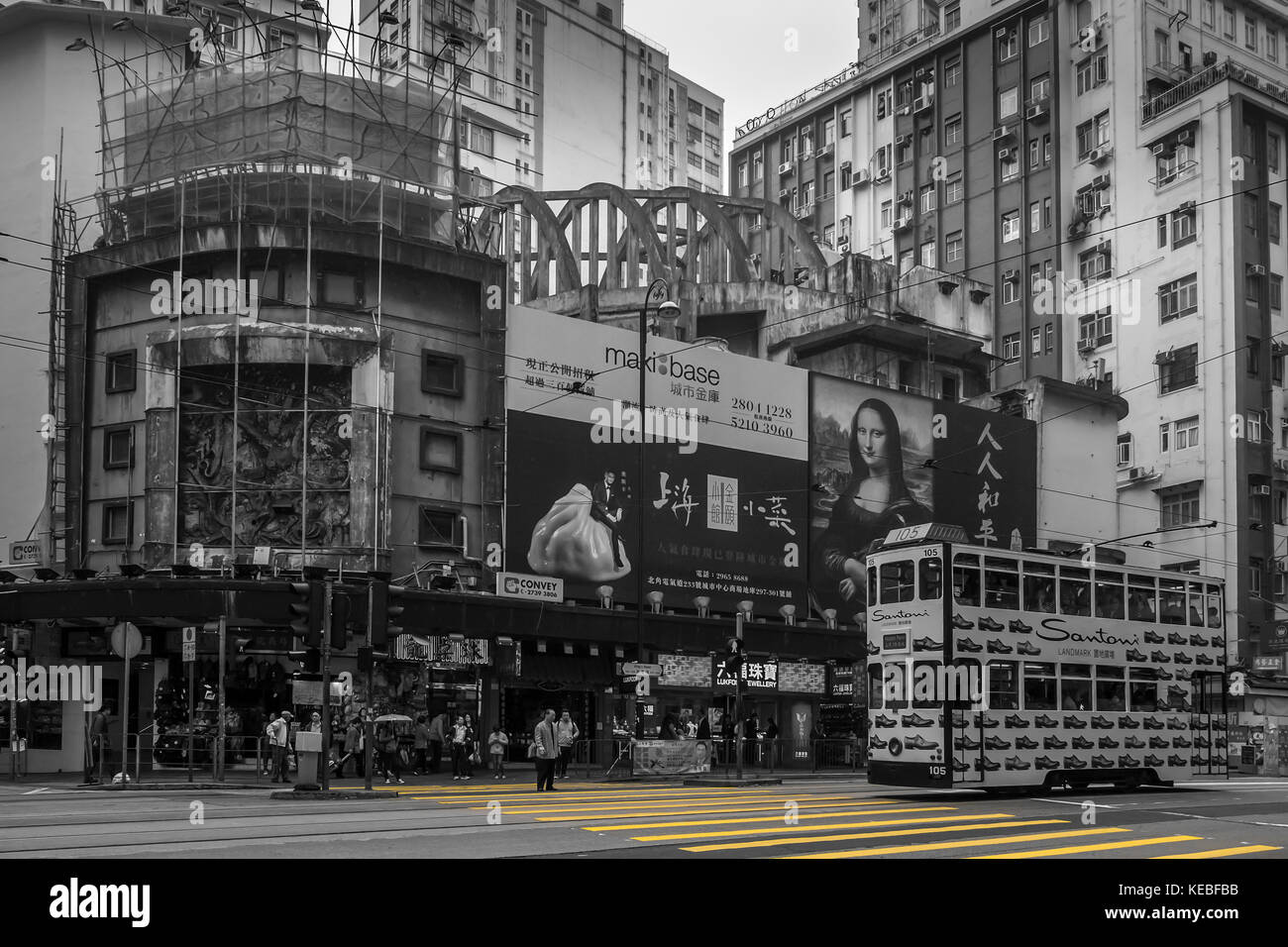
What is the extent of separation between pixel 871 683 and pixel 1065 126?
47705mm

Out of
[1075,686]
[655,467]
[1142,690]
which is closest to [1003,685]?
[1075,686]

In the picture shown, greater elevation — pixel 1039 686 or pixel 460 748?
pixel 1039 686

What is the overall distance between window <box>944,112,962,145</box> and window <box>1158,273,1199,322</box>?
1438 centimetres

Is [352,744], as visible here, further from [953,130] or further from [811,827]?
[953,130]

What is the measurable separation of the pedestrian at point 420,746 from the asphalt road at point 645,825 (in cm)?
920

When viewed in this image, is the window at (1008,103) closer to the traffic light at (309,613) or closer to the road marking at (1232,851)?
the traffic light at (309,613)

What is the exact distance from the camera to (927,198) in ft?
239

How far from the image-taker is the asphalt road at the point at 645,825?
536 inches

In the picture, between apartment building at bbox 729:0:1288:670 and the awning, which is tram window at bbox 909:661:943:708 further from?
apartment building at bbox 729:0:1288:670

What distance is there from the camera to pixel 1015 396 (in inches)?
2229

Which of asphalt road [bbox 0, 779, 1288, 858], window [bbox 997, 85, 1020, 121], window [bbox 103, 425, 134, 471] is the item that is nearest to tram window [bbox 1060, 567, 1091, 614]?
asphalt road [bbox 0, 779, 1288, 858]

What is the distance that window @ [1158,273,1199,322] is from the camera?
59500 mm

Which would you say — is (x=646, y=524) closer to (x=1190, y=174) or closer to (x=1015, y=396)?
(x=1015, y=396)

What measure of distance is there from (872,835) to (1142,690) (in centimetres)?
1268
